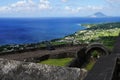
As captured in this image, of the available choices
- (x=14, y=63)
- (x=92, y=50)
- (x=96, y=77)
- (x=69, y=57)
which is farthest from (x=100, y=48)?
(x=14, y=63)

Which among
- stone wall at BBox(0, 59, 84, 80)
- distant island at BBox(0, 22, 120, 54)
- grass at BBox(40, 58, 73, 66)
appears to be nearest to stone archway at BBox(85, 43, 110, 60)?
grass at BBox(40, 58, 73, 66)

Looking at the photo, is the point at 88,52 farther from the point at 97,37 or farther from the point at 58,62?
the point at 97,37

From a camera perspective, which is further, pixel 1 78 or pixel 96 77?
pixel 96 77

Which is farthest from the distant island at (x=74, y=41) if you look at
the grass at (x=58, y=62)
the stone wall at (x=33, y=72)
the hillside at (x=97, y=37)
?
the stone wall at (x=33, y=72)

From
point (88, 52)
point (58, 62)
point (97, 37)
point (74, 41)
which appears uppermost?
point (88, 52)

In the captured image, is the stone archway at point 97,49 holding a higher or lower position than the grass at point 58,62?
higher

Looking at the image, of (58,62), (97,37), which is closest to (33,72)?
(58,62)

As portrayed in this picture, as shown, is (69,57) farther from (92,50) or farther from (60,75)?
(60,75)

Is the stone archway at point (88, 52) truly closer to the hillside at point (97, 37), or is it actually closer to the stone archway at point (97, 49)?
the stone archway at point (97, 49)

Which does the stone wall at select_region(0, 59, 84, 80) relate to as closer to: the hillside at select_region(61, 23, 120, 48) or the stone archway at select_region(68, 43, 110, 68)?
the stone archway at select_region(68, 43, 110, 68)
